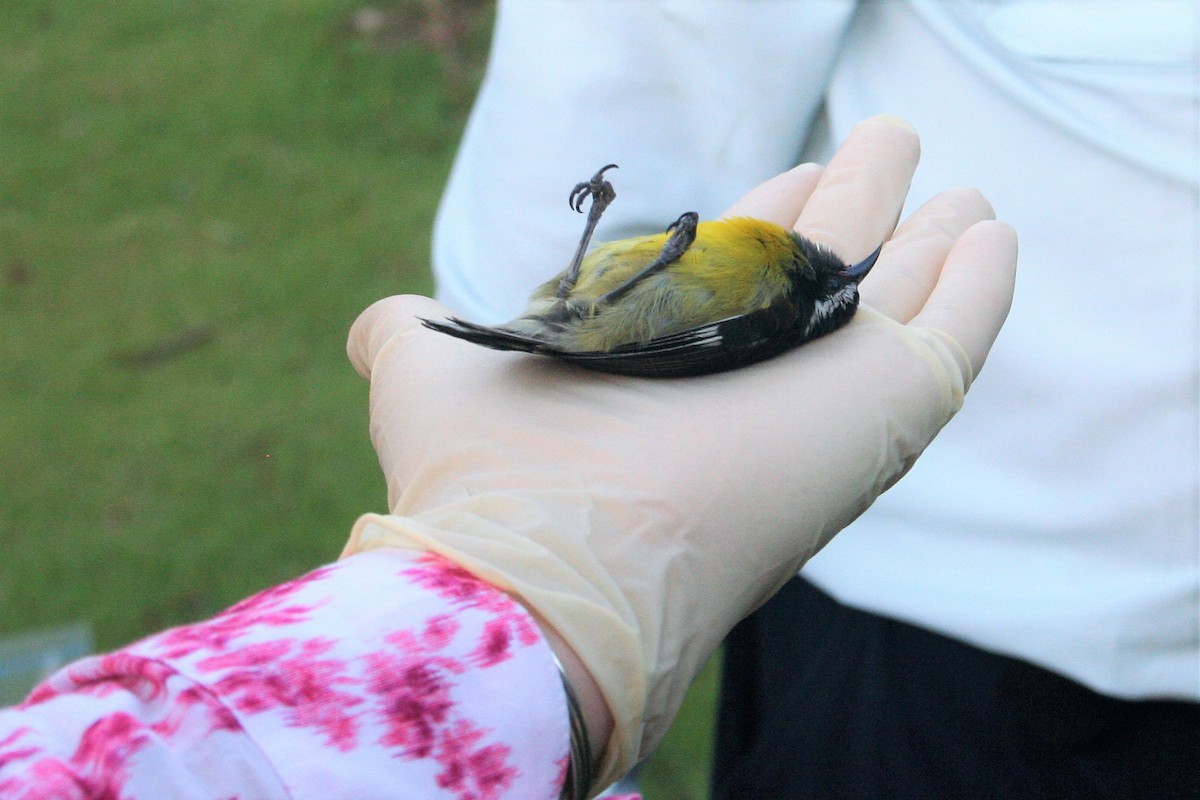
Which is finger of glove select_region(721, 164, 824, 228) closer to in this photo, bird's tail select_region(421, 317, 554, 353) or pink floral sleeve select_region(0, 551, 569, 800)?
bird's tail select_region(421, 317, 554, 353)

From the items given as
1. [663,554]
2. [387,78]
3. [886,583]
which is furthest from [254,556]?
[663,554]

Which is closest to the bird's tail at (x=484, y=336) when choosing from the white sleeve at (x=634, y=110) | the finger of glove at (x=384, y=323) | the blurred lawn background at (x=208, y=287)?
the finger of glove at (x=384, y=323)

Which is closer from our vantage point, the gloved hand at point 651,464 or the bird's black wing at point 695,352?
the gloved hand at point 651,464

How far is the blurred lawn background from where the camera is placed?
3.53 m

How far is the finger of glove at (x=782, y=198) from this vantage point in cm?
164

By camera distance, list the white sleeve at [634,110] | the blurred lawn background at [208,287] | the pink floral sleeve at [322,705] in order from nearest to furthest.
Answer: the pink floral sleeve at [322,705] → the white sleeve at [634,110] → the blurred lawn background at [208,287]

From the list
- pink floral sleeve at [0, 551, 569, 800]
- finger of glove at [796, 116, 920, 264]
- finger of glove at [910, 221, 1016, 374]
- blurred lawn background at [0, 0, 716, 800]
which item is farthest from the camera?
blurred lawn background at [0, 0, 716, 800]

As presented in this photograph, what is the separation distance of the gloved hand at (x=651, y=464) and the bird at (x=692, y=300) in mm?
38

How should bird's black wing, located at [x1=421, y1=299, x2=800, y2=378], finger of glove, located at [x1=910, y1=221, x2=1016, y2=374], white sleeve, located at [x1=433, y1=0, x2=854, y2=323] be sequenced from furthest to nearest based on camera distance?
white sleeve, located at [x1=433, y1=0, x2=854, y2=323] → finger of glove, located at [x1=910, y1=221, x2=1016, y2=374] → bird's black wing, located at [x1=421, y1=299, x2=800, y2=378]

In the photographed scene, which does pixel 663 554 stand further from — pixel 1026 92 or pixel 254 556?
pixel 254 556

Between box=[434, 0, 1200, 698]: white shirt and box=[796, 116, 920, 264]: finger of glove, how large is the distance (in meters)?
0.15

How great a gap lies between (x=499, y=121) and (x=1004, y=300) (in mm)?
1058

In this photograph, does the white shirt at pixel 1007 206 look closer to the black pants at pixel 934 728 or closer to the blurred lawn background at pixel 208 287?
the black pants at pixel 934 728

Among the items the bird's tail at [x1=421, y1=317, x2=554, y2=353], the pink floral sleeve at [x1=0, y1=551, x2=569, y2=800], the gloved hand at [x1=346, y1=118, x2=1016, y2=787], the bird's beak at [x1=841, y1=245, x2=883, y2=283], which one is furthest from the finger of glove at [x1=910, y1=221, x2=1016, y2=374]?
the pink floral sleeve at [x1=0, y1=551, x2=569, y2=800]
